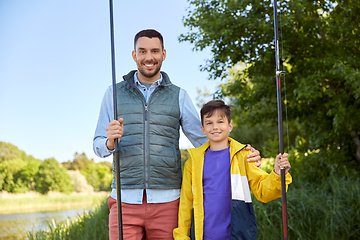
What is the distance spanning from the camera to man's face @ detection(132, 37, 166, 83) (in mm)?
1907

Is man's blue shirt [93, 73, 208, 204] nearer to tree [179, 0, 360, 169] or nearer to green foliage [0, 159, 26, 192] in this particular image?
tree [179, 0, 360, 169]

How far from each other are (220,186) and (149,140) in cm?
46

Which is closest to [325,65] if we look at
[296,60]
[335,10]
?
[296,60]

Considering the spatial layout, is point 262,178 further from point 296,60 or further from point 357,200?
point 296,60

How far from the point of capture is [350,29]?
5457mm

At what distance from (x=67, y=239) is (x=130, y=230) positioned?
3.32 meters

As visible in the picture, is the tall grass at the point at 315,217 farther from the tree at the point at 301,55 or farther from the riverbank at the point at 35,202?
the riverbank at the point at 35,202

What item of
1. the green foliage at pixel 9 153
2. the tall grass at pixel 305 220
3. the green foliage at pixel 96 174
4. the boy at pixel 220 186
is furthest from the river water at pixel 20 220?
the boy at pixel 220 186

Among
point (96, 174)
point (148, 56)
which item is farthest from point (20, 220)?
Result: point (148, 56)

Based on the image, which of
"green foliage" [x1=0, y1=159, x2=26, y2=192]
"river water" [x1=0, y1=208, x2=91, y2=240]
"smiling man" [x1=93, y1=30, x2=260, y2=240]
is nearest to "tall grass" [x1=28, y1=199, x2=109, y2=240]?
"smiling man" [x1=93, y1=30, x2=260, y2=240]

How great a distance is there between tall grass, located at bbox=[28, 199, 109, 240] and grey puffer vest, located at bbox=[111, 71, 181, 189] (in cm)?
299

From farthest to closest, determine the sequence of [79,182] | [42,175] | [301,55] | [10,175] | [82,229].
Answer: [79,182], [42,175], [10,175], [301,55], [82,229]

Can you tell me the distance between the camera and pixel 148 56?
6.24 ft

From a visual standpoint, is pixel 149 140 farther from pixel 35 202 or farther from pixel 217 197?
pixel 35 202
